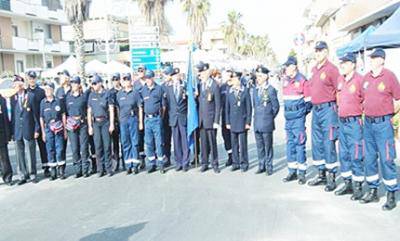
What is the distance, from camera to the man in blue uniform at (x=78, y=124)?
33.0 ft

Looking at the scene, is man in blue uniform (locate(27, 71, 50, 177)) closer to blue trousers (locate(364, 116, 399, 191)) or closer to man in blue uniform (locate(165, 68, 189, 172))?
man in blue uniform (locate(165, 68, 189, 172))

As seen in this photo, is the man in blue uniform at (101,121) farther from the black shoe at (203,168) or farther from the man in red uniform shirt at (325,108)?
the man in red uniform shirt at (325,108)

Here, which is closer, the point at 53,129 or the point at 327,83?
the point at 327,83

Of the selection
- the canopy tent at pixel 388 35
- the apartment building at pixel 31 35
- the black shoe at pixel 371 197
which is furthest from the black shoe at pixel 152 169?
the apartment building at pixel 31 35

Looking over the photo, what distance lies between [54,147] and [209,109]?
3.22 m

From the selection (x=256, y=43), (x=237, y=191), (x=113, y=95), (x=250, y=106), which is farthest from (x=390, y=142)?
(x=256, y=43)

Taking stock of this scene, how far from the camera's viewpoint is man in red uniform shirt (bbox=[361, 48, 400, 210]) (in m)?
6.82

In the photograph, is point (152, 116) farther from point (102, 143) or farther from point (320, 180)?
point (320, 180)

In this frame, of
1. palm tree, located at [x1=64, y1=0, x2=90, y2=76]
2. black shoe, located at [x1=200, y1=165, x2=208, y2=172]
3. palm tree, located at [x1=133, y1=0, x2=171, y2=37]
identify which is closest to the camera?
black shoe, located at [x1=200, y1=165, x2=208, y2=172]

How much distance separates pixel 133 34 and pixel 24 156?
9.94m

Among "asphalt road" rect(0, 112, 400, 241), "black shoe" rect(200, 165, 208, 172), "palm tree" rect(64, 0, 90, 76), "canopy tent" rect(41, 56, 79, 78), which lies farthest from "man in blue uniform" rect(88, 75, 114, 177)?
"canopy tent" rect(41, 56, 79, 78)

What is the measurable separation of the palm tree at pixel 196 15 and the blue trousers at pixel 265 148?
34456 millimetres

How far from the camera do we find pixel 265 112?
948cm

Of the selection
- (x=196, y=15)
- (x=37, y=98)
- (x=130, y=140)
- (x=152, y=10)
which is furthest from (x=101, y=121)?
(x=196, y=15)
